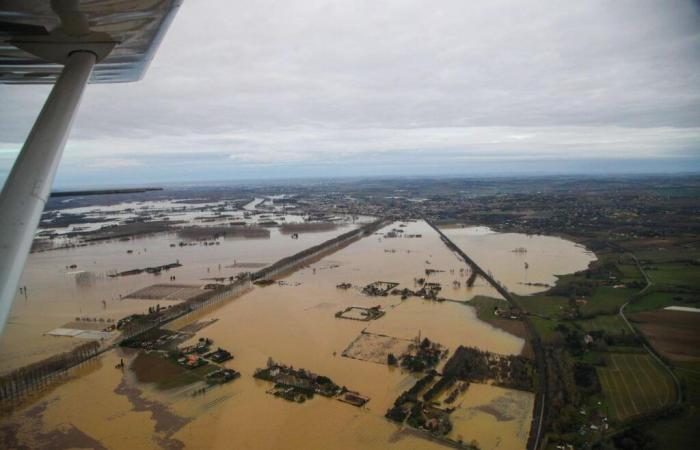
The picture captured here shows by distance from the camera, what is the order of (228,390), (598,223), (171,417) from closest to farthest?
(171,417) → (228,390) → (598,223)

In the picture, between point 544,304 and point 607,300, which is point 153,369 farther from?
point 607,300

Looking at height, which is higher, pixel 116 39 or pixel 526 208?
pixel 116 39

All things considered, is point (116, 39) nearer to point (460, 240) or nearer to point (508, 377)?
point (508, 377)

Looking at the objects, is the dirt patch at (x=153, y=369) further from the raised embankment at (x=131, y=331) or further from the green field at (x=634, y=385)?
the green field at (x=634, y=385)

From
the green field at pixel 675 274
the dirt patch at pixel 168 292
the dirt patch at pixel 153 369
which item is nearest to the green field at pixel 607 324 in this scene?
the green field at pixel 675 274

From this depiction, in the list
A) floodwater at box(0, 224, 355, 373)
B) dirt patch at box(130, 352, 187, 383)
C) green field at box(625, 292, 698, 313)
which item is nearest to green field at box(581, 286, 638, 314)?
green field at box(625, 292, 698, 313)

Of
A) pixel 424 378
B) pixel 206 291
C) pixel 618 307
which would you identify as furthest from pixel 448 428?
pixel 206 291
